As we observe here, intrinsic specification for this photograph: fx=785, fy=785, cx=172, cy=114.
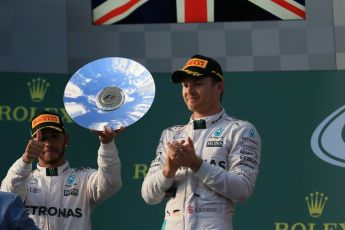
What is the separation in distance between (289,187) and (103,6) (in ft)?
5.61

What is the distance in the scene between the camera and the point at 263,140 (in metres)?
4.84

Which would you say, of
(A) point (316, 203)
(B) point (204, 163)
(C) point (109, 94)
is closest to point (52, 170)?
(C) point (109, 94)

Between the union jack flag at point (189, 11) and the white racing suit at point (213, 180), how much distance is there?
2.31m

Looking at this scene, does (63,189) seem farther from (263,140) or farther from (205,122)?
(263,140)

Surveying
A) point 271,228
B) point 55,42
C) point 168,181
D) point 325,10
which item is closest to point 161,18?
point 55,42

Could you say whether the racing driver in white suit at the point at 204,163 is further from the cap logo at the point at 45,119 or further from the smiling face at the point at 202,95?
the cap logo at the point at 45,119

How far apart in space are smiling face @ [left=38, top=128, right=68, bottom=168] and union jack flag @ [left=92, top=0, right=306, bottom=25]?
71.3 inches

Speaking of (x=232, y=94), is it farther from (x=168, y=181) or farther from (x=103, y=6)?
(x=168, y=181)

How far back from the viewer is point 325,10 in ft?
17.4

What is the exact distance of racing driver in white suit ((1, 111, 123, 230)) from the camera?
338 centimetres

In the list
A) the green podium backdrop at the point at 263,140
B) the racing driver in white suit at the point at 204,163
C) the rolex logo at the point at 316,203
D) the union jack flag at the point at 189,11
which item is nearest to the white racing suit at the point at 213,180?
the racing driver in white suit at the point at 204,163

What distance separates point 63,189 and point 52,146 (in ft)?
0.66

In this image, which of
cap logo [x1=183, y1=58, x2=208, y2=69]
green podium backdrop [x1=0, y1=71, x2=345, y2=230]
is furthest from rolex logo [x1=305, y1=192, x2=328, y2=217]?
cap logo [x1=183, y1=58, x2=208, y2=69]

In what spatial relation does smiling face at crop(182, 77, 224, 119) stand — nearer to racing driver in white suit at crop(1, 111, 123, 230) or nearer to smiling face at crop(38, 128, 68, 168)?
racing driver in white suit at crop(1, 111, 123, 230)
